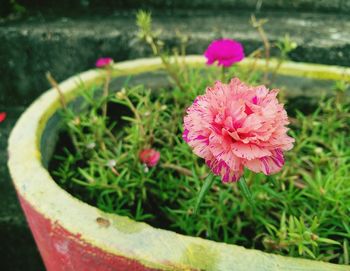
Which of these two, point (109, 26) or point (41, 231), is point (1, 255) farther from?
point (109, 26)

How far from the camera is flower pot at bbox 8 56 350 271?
0.84 meters

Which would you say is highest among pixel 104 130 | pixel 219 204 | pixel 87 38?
pixel 87 38

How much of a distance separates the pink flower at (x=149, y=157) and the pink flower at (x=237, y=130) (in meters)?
0.51

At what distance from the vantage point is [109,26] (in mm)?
1955

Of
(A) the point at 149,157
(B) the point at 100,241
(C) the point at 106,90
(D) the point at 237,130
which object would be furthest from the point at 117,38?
(D) the point at 237,130

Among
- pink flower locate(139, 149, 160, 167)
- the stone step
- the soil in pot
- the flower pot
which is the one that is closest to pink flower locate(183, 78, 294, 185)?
the flower pot

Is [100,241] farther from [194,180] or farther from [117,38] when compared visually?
→ [117,38]

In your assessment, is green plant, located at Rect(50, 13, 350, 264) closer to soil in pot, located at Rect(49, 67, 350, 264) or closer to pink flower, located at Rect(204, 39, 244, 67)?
soil in pot, located at Rect(49, 67, 350, 264)

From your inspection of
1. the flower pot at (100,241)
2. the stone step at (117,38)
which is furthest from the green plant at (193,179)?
the stone step at (117,38)

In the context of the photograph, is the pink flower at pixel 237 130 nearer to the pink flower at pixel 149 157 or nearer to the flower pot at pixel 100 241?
the flower pot at pixel 100 241

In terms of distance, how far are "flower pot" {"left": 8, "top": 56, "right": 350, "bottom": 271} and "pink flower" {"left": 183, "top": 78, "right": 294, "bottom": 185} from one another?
0.23m

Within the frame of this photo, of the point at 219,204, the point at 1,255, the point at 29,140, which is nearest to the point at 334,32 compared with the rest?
the point at 219,204

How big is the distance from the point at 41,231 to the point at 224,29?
1.25 m

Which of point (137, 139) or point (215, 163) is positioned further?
point (137, 139)
